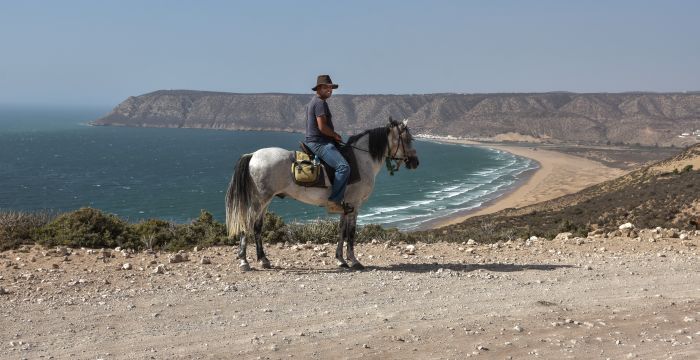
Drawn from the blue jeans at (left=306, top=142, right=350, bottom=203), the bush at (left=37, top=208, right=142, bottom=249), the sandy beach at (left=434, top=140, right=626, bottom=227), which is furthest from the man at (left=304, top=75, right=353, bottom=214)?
the sandy beach at (left=434, top=140, right=626, bottom=227)

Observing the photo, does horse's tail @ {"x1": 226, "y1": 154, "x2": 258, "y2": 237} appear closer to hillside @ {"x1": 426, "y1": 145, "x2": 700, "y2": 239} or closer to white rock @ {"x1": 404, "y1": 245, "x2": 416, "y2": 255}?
white rock @ {"x1": 404, "y1": 245, "x2": 416, "y2": 255}

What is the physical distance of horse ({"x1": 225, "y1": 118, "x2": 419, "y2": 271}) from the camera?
9.04 m

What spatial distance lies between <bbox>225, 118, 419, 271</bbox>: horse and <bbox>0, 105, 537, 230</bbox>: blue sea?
1383 centimetres

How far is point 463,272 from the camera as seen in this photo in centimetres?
895

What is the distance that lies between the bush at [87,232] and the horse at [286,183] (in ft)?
11.0

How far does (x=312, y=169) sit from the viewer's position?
29.1 feet

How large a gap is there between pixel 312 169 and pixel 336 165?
1.16ft

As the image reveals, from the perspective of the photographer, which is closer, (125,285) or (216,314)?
(216,314)

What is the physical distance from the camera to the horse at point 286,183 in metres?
9.04

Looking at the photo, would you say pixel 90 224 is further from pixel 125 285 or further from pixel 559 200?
pixel 559 200

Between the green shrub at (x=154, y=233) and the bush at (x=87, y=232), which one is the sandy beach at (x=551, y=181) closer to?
the green shrub at (x=154, y=233)

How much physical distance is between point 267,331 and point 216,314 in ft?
2.71

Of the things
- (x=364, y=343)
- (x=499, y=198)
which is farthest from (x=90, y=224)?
(x=499, y=198)

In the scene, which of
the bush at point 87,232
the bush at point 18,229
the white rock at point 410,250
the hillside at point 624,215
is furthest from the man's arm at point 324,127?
the hillside at point 624,215
